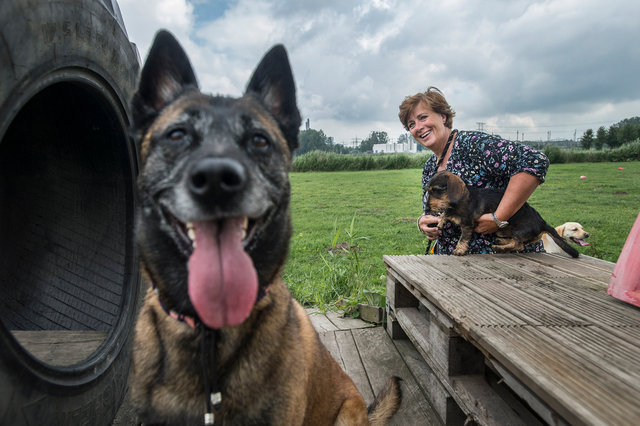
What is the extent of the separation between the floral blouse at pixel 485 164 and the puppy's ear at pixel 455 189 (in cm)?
16

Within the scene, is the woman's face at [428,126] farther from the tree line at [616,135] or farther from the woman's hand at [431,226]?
the tree line at [616,135]

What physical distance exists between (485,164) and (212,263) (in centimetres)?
325

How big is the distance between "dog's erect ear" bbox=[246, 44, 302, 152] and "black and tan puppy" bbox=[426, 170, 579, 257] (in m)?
2.27

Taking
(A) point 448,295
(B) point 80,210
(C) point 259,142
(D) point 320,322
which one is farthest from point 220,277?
(D) point 320,322

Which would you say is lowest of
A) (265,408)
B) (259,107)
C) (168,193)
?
(265,408)

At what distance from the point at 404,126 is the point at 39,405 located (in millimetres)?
4039

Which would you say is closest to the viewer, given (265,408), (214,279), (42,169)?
(214,279)

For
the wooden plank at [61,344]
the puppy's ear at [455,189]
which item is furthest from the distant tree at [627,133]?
the wooden plank at [61,344]

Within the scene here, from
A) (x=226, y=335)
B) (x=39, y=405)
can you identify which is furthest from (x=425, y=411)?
(x=39, y=405)

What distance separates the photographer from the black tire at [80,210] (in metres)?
1.76

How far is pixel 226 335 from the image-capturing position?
1510 millimetres

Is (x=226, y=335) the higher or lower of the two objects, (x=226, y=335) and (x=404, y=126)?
the lower

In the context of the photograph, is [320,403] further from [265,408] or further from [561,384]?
[561,384]

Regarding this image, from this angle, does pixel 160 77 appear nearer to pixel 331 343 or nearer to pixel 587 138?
pixel 331 343
